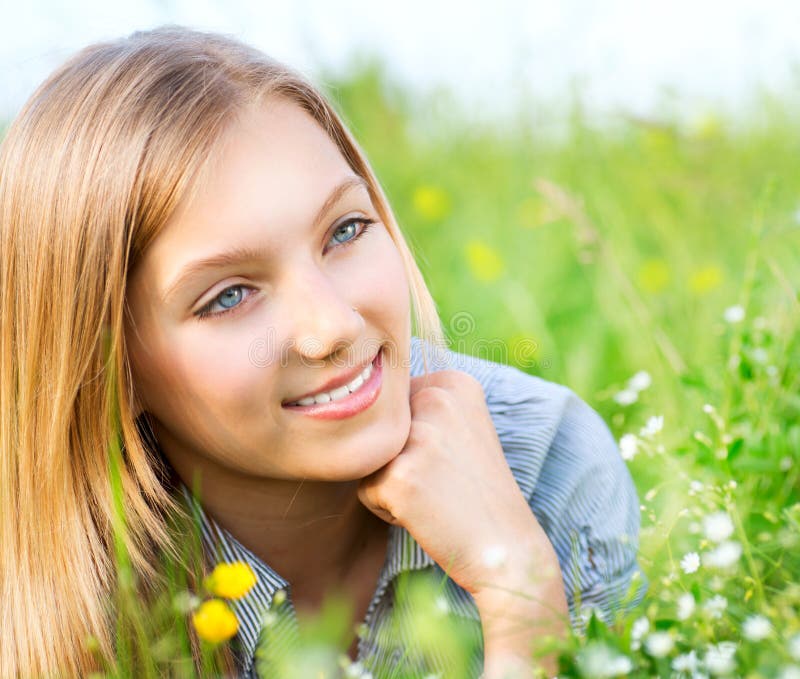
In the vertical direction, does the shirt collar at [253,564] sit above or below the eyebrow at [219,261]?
below

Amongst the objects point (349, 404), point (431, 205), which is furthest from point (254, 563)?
point (431, 205)

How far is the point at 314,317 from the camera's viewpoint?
1336 mm

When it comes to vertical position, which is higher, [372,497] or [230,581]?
[230,581]

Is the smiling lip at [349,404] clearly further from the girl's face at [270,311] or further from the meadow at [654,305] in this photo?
the meadow at [654,305]

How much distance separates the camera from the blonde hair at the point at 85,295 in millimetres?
1389

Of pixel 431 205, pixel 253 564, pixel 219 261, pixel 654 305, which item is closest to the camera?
pixel 219 261

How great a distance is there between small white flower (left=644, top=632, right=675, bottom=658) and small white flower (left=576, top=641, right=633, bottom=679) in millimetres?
31

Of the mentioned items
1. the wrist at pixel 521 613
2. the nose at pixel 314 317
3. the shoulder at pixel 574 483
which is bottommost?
the shoulder at pixel 574 483

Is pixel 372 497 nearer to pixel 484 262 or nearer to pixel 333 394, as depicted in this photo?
pixel 333 394

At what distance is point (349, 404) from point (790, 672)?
0.75 meters

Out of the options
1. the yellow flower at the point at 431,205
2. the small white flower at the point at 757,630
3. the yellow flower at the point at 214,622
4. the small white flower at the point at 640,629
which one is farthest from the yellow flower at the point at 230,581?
the yellow flower at the point at 431,205

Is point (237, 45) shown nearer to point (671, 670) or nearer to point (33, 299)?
point (33, 299)

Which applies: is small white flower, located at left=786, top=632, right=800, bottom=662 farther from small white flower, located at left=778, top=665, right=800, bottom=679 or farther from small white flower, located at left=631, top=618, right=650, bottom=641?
small white flower, located at left=631, top=618, right=650, bottom=641

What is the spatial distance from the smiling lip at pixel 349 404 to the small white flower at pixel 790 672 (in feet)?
2.36
